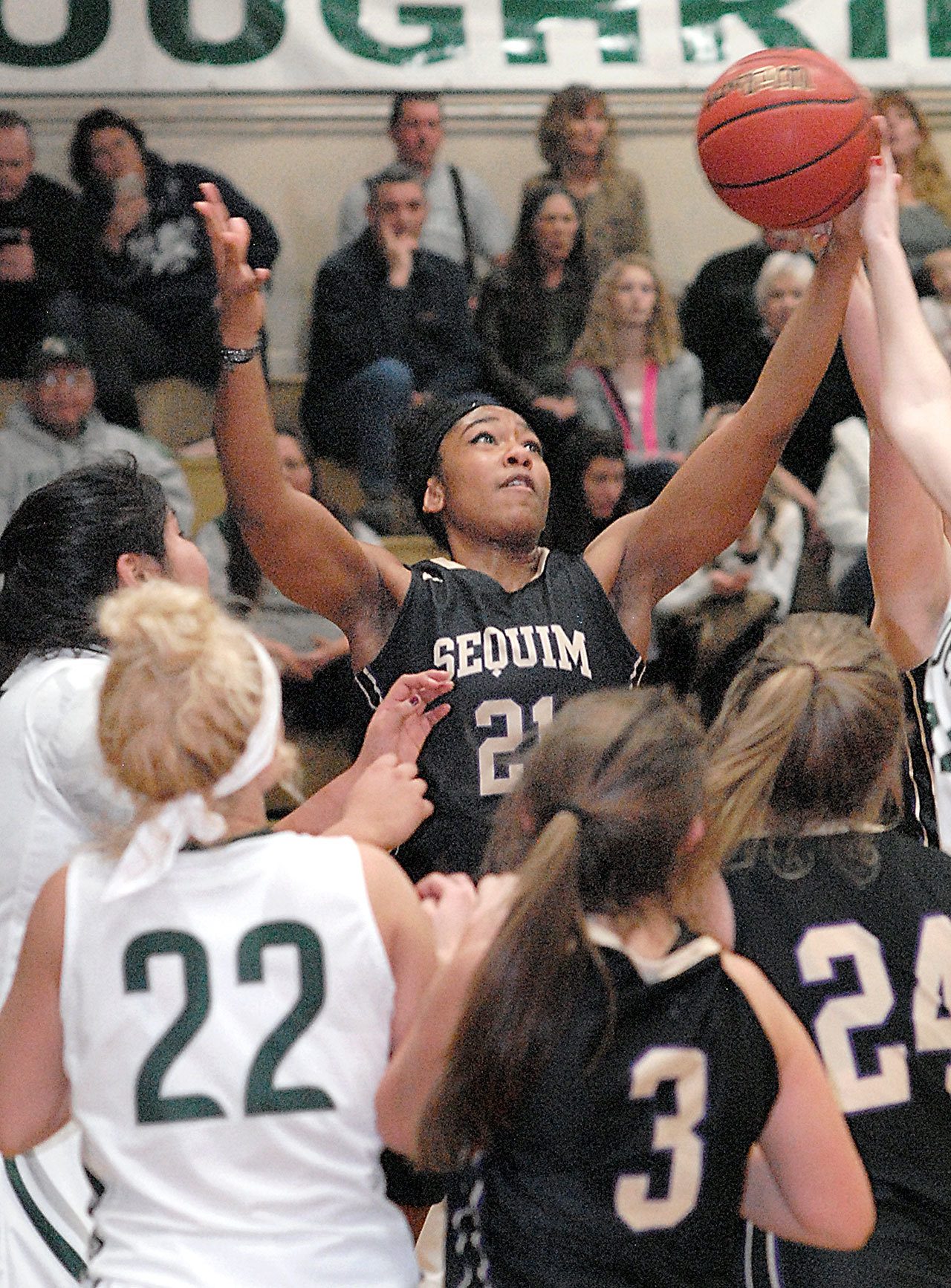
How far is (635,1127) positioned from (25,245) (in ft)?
17.4

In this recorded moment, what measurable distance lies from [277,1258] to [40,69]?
5.90 m

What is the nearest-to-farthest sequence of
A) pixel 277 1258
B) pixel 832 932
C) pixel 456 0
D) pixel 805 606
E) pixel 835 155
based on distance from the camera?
pixel 277 1258
pixel 832 932
pixel 835 155
pixel 805 606
pixel 456 0

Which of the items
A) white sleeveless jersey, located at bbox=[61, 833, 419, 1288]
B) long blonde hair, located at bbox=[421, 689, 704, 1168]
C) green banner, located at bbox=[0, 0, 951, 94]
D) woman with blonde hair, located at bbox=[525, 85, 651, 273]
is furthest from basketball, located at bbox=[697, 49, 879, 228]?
green banner, located at bbox=[0, 0, 951, 94]

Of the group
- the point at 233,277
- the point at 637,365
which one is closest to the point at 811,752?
the point at 233,277

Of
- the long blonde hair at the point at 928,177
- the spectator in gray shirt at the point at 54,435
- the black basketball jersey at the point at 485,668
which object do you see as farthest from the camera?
the long blonde hair at the point at 928,177

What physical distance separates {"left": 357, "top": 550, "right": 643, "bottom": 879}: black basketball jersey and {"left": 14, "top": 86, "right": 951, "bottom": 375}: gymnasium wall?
4577 mm

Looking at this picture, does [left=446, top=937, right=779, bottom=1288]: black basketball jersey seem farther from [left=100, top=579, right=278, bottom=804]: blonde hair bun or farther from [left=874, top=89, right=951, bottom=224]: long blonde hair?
[left=874, top=89, right=951, bottom=224]: long blonde hair

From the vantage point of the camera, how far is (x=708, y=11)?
710cm

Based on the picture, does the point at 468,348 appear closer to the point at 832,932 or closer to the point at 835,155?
the point at 835,155

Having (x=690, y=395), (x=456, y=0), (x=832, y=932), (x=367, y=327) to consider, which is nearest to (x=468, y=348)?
(x=367, y=327)

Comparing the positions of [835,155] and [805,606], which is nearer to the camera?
[835,155]

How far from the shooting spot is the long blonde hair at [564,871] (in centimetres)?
194

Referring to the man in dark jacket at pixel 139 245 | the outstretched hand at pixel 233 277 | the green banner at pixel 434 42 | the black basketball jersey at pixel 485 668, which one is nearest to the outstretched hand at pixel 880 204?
the black basketball jersey at pixel 485 668

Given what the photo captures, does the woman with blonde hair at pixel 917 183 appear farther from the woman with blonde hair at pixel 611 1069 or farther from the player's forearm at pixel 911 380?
the woman with blonde hair at pixel 611 1069
